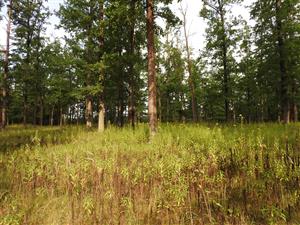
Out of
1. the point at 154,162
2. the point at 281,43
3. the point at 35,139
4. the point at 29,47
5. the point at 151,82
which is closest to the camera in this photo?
the point at 154,162

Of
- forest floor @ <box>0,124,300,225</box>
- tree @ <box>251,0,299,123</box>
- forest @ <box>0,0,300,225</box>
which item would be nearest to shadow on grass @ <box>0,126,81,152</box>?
forest @ <box>0,0,300,225</box>

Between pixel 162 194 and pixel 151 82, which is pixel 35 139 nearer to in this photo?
pixel 151 82

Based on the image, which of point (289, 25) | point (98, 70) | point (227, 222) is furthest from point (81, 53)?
point (227, 222)

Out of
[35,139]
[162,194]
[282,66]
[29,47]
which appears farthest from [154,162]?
[29,47]

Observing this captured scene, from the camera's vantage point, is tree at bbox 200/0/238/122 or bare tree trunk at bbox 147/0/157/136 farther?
tree at bbox 200/0/238/122

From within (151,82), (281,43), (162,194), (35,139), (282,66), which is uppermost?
(281,43)

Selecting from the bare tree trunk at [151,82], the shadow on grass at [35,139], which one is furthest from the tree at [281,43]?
the shadow on grass at [35,139]

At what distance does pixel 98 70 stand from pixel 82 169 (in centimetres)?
1271

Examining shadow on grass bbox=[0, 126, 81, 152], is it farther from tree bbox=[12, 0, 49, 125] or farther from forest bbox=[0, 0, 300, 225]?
tree bbox=[12, 0, 49, 125]

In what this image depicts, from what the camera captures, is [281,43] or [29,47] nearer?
[281,43]

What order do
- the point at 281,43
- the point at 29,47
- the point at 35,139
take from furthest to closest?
the point at 29,47 < the point at 281,43 < the point at 35,139

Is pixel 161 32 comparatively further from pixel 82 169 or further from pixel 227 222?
pixel 227 222

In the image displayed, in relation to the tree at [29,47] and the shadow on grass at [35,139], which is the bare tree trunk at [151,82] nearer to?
the shadow on grass at [35,139]

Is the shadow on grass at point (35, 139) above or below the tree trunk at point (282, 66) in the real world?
below
